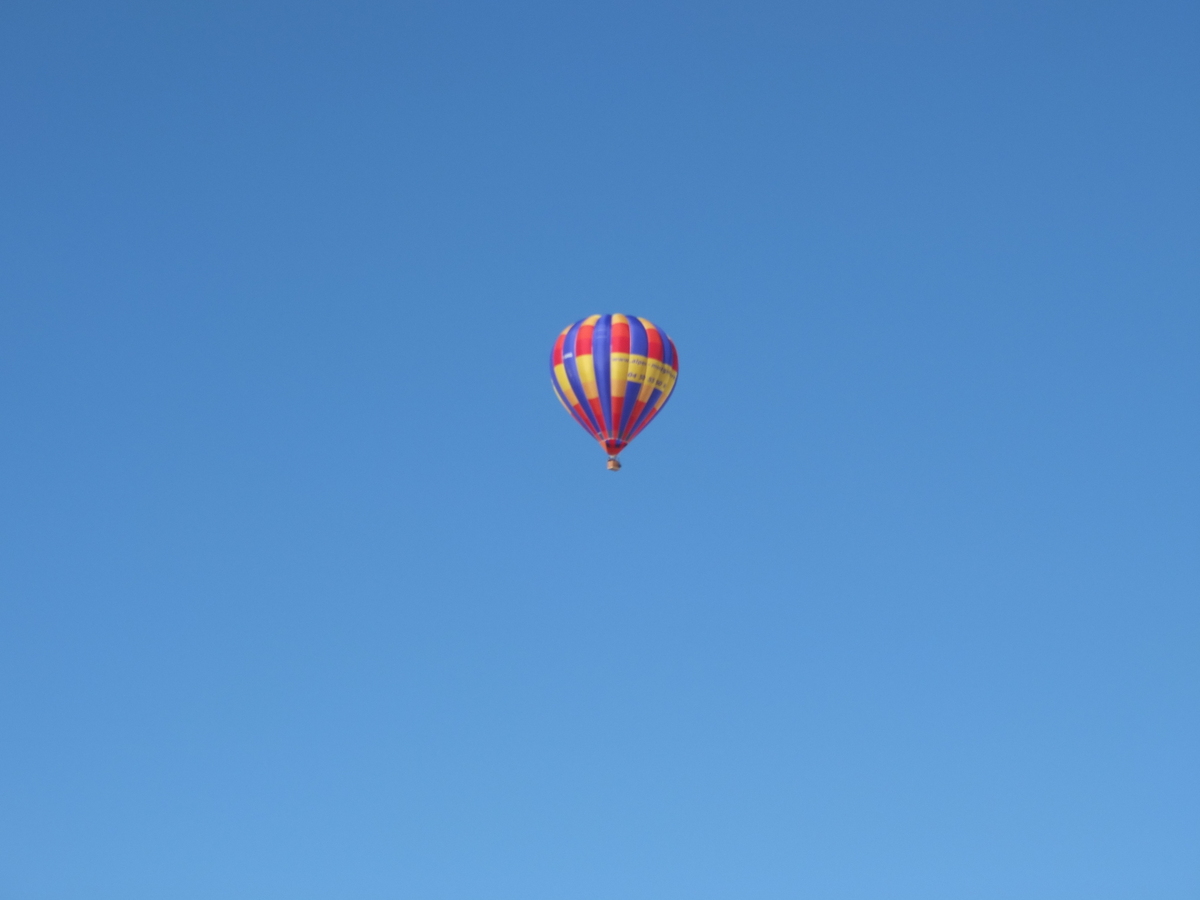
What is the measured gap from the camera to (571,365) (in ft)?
239

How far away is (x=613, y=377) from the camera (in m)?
72.1

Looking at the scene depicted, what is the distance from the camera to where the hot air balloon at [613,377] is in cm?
7212

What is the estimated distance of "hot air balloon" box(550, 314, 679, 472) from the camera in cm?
7212

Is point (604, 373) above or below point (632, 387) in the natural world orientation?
above

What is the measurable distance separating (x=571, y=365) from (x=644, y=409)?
355cm

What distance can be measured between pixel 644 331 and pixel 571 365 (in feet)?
11.2

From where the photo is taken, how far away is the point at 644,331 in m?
73.4

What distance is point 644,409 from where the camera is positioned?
7281 cm

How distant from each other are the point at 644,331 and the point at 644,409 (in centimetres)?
333
